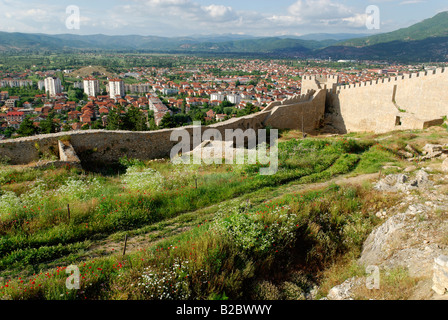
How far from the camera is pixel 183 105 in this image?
80188 mm

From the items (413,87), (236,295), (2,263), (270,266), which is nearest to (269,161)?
(270,266)

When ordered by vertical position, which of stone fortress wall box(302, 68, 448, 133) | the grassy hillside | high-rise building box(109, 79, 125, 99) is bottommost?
the grassy hillside

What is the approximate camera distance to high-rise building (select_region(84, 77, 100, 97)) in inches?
3903

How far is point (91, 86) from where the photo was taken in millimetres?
100188

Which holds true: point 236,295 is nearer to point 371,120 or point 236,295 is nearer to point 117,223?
point 117,223

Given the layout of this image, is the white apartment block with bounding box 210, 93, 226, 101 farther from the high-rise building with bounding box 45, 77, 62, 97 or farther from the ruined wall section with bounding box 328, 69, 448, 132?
the ruined wall section with bounding box 328, 69, 448, 132

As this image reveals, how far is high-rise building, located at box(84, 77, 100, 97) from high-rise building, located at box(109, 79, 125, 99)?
15.5 feet

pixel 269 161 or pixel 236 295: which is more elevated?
pixel 269 161

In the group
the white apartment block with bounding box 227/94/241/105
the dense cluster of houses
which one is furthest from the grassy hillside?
the white apartment block with bounding box 227/94/241/105

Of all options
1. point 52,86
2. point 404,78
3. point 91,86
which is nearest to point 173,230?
point 404,78

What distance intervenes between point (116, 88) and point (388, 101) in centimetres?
9505

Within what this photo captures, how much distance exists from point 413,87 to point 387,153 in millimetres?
6607

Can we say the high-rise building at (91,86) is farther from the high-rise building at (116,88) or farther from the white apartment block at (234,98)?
the white apartment block at (234,98)

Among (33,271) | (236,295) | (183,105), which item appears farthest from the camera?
(183,105)
